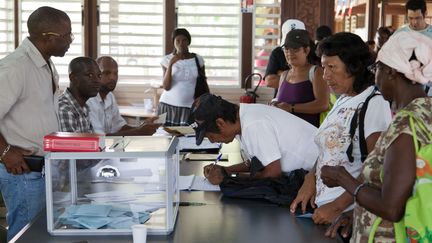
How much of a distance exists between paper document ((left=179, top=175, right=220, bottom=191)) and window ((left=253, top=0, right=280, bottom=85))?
3.78 m

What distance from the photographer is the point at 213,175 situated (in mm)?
2838

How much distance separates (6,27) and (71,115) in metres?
3.30

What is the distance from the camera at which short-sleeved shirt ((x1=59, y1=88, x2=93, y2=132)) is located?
3260 mm

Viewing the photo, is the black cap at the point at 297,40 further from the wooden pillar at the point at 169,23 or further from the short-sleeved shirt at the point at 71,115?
the wooden pillar at the point at 169,23

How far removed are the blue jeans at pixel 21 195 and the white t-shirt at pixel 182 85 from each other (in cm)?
283

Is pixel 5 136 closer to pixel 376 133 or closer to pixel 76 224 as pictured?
pixel 76 224

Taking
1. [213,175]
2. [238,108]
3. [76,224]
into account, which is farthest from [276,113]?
[76,224]

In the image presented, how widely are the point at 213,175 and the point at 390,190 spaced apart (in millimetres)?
1260

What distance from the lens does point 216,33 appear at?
666cm

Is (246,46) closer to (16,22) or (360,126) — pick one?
(16,22)

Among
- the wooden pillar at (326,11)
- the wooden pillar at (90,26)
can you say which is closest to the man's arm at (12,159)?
the wooden pillar at (90,26)

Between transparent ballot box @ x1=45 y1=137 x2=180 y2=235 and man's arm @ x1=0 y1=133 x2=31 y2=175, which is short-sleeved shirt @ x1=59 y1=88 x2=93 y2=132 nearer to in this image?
man's arm @ x1=0 y1=133 x2=31 y2=175

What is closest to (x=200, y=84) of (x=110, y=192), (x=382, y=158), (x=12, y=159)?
(x=12, y=159)

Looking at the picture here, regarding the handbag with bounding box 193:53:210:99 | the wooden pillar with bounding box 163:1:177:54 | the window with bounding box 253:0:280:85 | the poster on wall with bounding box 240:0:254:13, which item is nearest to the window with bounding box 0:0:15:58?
the wooden pillar with bounding box 163:1:177:54
